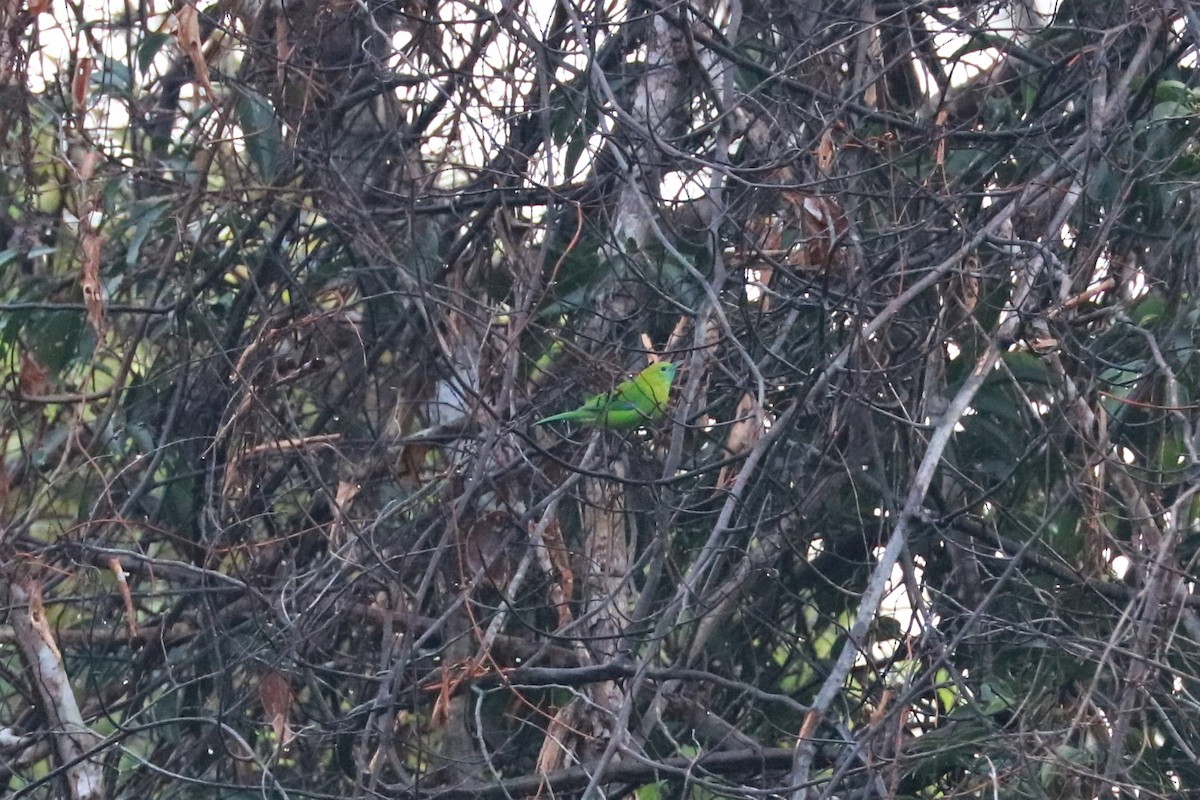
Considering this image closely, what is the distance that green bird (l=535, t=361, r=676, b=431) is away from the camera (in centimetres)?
402

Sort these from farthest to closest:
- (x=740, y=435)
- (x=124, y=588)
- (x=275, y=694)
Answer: (x=740, y=435) → (x=275, y=694) → (x=124, y=588)

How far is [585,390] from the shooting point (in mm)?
4312

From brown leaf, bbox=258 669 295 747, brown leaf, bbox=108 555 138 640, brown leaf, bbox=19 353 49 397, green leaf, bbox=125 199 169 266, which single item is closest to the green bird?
brown leaf, bbox=258 669 295 747

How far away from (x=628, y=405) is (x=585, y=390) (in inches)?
10.8

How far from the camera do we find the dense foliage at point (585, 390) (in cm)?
360

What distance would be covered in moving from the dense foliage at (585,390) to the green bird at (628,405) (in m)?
0.08

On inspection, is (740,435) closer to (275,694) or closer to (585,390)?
(585,390)

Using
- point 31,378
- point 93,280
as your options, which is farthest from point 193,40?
point 31,378

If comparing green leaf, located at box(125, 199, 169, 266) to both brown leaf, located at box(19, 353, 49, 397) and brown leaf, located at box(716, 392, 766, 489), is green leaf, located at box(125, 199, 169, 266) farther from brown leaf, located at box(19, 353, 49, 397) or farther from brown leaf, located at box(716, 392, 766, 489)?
brown leaf, located at box(716, 392, 766, 489)

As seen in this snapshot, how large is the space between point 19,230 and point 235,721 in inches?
77.9

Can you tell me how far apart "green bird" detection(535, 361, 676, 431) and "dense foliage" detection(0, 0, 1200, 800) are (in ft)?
0.27

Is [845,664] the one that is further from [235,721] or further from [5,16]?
[5,16]

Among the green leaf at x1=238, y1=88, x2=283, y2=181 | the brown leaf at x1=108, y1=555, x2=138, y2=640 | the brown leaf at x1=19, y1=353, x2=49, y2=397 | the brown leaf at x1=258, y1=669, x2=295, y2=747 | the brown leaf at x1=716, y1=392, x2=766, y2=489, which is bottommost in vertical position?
the brown leaf at x1=258, y1=669, x2=295, y2=747

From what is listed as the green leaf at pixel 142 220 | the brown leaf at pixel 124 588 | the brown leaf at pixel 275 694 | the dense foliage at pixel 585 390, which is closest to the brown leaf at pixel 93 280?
the dense foliage at pixel 585 390
